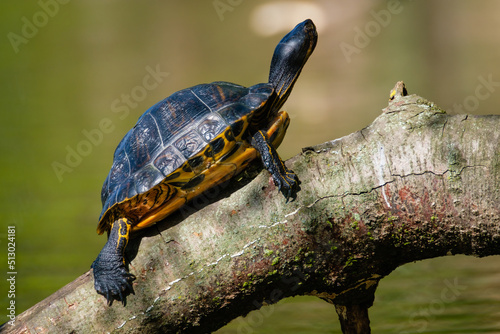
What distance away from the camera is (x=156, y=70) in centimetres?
1040

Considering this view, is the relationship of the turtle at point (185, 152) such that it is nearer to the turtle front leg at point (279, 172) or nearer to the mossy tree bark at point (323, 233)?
the turtle front leg at point (279, 172)

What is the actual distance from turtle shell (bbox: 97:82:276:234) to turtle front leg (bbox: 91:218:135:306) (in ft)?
0.36

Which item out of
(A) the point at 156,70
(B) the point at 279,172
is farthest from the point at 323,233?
(A) the point at 156,70

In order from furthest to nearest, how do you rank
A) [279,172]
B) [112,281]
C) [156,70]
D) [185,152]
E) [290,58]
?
1. [156,70]
2. [290,58]
3. [185,152]
4. [279,172]
5. [112,281]

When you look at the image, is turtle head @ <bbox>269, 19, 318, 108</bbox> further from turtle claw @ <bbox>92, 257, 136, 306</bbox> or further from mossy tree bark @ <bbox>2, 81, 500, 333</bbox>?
turtle claw @ <bbox>92, 257, 136, 306</bbox>

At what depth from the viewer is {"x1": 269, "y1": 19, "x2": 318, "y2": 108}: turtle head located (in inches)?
92.8

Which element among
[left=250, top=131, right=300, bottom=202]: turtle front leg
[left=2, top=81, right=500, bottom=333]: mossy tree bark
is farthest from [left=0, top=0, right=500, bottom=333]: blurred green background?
[left=250, top=131, right=300, bottom=202]: turtle front leg

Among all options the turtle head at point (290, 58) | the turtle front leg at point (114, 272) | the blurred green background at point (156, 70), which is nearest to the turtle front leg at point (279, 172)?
the turtle head at point (290, 58)

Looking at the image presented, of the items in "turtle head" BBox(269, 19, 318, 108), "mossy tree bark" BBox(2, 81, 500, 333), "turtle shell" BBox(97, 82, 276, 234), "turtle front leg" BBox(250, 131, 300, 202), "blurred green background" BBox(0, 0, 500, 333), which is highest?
"blurred green background" BBox(0, 0, 500, 333)

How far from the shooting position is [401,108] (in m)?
1.85

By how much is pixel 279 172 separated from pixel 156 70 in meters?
9.10

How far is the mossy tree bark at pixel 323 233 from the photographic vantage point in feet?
5.51

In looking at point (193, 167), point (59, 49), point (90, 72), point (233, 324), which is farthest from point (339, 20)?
point (193, 167)

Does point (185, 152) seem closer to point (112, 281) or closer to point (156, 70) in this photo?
point (112, 281)
